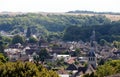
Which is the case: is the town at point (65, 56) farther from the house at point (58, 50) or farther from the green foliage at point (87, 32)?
the green foliage at point (87, 32)

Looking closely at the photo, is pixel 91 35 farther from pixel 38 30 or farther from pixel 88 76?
pixel 88 76

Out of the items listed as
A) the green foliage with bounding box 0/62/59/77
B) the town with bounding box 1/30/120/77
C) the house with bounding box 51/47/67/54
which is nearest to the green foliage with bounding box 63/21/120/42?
the town with bounding box 1/30/120/77

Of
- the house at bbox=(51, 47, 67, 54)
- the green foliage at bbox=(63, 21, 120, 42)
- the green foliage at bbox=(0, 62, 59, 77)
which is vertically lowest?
the green foliage at bbox=(63, 21, 120, 42)

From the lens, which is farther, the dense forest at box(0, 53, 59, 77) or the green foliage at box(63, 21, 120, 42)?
the green foliage at box(63, 21, 120, 42)

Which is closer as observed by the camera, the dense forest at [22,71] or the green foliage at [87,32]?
the dense forest at [22,71]

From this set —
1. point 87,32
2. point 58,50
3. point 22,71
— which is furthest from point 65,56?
point 22,71

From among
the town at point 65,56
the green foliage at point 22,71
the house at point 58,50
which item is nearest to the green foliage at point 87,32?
the town at point 65,56

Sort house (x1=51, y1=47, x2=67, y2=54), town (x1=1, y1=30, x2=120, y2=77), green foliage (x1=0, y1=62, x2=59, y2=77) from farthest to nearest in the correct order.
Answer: house (x1=51, y1=47, x2=67, y2=54) < town (x1=1, y1=30, x2=120, y2=77) < green foliage (x1=0, y1=62, x2=59, y2=77)

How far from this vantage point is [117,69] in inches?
1961

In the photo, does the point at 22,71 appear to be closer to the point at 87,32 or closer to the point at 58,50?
the point at 58,50

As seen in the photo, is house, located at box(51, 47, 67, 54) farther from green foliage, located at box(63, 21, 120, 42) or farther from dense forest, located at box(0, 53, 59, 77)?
dense forest, located at box(0, 53, 59, 77)

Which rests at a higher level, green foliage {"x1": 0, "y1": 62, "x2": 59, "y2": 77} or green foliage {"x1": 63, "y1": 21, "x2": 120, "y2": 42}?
green foliage {"x1": 0, "y1": 62, "x2": 59, "y2": 77}

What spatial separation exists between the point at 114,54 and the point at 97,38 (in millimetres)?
41088

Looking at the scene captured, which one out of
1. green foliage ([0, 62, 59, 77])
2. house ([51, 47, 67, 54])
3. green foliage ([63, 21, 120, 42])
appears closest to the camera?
green foliage ([0, 62, 59, 77])
